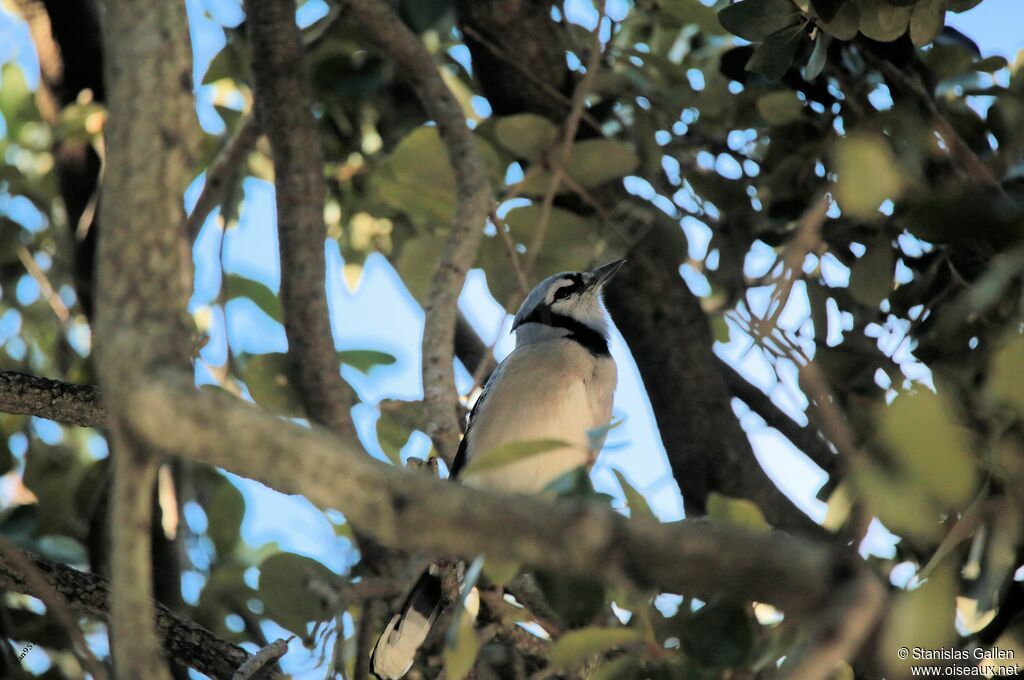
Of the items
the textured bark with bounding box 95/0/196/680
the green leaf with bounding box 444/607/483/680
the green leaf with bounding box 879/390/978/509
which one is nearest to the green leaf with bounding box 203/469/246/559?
the green leaf with bounding box 444/607/483/680

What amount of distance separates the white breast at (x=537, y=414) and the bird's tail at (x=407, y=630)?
42cm

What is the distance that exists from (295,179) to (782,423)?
1952 mm

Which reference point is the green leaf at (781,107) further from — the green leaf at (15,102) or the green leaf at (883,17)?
the green leaf at (15,102)

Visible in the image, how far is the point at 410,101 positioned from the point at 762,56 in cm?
169

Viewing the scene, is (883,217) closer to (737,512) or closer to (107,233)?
(737,512)

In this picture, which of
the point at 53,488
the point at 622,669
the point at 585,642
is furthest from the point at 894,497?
the point at 53,488

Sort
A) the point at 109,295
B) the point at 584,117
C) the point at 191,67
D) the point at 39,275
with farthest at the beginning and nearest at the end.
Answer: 1. the point at 39,275
2. the point at 584,117
3. the point at 191,67
4. the point at 109,295

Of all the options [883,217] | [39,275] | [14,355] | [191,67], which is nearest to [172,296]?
[191,67]

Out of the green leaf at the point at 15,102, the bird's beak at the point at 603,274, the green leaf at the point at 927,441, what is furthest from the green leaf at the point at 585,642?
the green leaf at the point at 15,102

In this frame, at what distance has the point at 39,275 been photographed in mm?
4410

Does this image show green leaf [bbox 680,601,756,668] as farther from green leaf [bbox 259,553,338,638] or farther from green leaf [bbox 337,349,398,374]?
green leaf [bbox 337,349,398,374]

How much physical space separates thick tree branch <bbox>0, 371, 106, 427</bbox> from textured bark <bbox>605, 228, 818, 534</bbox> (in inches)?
73.1

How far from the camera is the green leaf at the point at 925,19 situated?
8.57ft

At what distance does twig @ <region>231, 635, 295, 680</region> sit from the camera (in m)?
2.18
